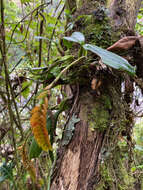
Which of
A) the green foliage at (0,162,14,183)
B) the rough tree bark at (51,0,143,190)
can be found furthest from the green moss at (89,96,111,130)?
the green foliage at (0,162,14,183)

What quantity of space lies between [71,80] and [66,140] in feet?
0.63

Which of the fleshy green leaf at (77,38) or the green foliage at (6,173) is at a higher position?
the fleshy green leaf at (77,38)

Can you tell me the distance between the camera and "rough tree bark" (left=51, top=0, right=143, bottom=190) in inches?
19.8

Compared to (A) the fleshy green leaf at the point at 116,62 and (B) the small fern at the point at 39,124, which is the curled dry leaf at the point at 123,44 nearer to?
(A) the fleshy green leaf at the point at 116,62

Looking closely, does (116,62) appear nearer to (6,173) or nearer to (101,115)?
(101,115)

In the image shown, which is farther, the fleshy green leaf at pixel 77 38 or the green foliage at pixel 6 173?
the green foliage at pixel 6 173

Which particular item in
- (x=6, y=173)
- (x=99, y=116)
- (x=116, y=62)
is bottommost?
(x=6, y=173)

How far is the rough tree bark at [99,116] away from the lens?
0.50 metres

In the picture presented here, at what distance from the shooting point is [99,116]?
0.55m

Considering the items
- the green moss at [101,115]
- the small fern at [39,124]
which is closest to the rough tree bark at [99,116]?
the green moss at [101,115]

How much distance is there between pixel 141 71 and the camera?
1.91 feet

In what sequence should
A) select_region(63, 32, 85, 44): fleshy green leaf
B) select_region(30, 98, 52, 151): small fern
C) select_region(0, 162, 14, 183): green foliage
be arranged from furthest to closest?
select_region(0, 162, 14, 183): green foliage < select_region(63, 32, 85, 44): fleshy green leaf < select_region(30, 98, 52, 151): small fern

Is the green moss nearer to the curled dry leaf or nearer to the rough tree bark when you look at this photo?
the rough tree bark

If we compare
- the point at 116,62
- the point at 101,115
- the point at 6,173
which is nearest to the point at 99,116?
the point at 101,115
